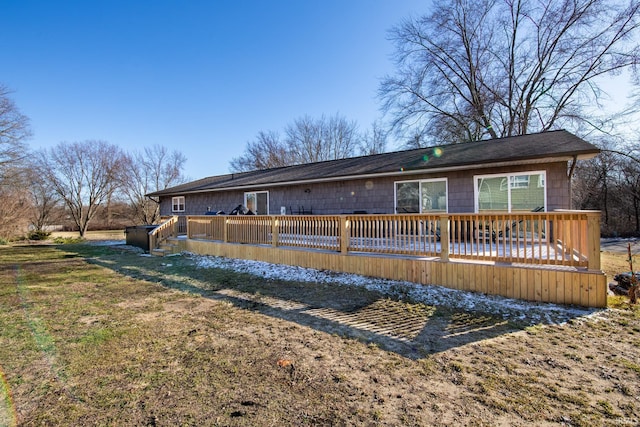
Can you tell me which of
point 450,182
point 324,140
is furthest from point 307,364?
point 324,140

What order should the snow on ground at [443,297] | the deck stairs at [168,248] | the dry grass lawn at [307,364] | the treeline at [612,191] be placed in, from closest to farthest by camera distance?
1. the dry grass lawn at [307,364]
2. the snow on ground at [443,297]
3. the deck stairs at [168,248]
4. the treeline at [612,191]

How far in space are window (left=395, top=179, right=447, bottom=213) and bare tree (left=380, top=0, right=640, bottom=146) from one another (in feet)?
45.2

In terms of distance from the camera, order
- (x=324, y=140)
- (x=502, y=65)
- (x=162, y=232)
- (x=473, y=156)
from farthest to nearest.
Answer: (x=324, y=140) < (x=502, y=65) < (x=162, y=232) < (x=473, y=156)

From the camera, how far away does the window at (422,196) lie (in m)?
8.78

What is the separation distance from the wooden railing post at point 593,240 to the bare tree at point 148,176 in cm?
3299

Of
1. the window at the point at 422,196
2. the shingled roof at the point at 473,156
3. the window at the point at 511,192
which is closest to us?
the shingled roof at the point at 473,156

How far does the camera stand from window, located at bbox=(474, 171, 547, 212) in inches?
297

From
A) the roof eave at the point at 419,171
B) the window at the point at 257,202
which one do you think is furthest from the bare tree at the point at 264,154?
the roof eave at the point at 419,171

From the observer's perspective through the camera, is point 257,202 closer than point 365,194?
No

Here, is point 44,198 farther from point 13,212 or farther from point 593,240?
point 593,240

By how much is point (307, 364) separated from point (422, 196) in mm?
7404

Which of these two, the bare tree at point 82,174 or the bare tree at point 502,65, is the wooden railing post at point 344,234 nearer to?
the bare tree at point 502,65

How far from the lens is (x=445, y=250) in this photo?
5246 mm

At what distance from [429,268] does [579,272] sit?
6.87 ft
